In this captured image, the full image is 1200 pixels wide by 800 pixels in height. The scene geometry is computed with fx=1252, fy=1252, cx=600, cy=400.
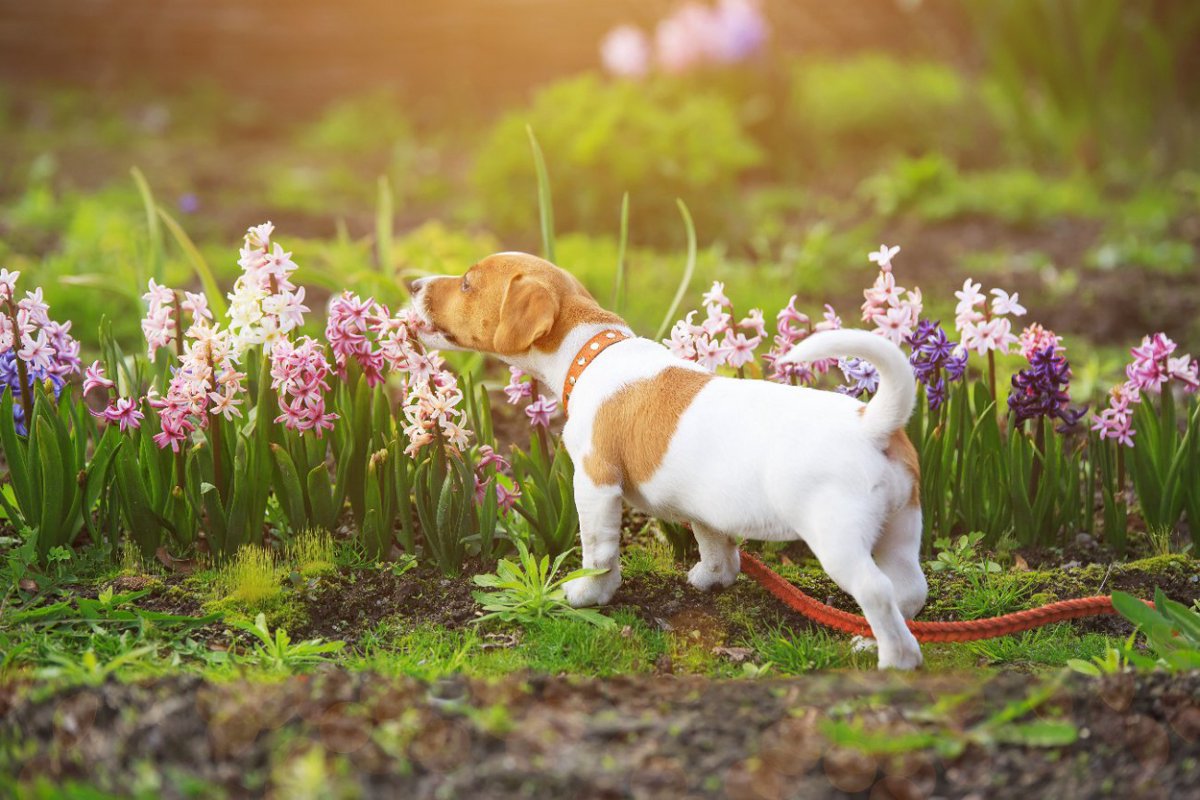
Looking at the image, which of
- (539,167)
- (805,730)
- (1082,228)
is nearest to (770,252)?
(1082,228)

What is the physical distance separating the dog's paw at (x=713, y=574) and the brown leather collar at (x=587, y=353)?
65cm

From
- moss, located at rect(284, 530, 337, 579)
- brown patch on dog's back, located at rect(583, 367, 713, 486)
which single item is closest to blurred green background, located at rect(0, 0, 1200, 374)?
moss, located at rect(284, 530, 337, 579)

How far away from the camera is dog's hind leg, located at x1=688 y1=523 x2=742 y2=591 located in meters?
3.53

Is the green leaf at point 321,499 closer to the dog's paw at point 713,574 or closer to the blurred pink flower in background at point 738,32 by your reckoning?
the dog's paw at point 713,574

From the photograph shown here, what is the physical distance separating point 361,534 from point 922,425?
1.73m

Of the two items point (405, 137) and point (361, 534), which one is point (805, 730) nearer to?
point (361, 534)

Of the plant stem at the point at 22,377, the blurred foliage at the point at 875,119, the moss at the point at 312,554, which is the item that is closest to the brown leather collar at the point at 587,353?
the moss at the point at 312,554

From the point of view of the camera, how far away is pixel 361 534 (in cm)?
378

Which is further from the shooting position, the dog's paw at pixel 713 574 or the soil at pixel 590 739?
the dog's paw at pixel 713 574

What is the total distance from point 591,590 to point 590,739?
1022 millimetres

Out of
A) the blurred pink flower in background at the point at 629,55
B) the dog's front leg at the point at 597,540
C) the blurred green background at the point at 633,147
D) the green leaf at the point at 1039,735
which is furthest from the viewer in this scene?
the blurred pink flower in background at the point at 629,55

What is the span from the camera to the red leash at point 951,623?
3148 millimetres

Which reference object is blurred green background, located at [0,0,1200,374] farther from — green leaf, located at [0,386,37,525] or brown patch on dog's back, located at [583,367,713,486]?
brown patch on dog's back, located at [583,367,713,486]

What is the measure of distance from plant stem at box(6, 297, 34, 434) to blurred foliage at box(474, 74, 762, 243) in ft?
15.3
